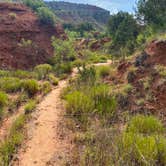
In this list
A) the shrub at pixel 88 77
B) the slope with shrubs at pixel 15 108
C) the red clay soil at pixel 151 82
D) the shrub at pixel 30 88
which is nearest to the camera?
the slope with shrubs at pixel 15 108

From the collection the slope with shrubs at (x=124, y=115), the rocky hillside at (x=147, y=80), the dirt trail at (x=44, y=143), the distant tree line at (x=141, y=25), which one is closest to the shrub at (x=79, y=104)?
the slope with shrubs at (x=124, y=115)

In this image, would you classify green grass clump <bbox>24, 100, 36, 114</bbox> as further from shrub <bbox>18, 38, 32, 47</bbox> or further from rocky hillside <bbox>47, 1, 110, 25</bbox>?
rocky hillside <bbox>47, 1, 110, 25</bbox>

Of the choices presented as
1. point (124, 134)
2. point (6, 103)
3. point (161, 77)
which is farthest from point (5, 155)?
point (161, 77)

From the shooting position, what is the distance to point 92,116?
8062mm

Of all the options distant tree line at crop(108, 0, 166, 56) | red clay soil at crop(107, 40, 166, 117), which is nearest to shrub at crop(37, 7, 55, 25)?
distant tree line at crop(108, 0, 166, 56)

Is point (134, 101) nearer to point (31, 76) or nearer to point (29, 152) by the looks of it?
point (29, 152)

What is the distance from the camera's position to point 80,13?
94.2 m

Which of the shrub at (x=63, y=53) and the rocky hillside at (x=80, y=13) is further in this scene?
the rocky hillside at (x=80, y=13)

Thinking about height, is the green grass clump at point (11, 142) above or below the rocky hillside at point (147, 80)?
below

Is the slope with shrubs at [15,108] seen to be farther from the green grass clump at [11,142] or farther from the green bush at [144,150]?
the green bush at [144,150]

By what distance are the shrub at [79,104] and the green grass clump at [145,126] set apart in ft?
5.83

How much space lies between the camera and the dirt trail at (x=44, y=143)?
607 centimetres

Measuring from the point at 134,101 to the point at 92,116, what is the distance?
1.78m

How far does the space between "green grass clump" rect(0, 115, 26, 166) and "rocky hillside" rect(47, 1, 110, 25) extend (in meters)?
72.9
